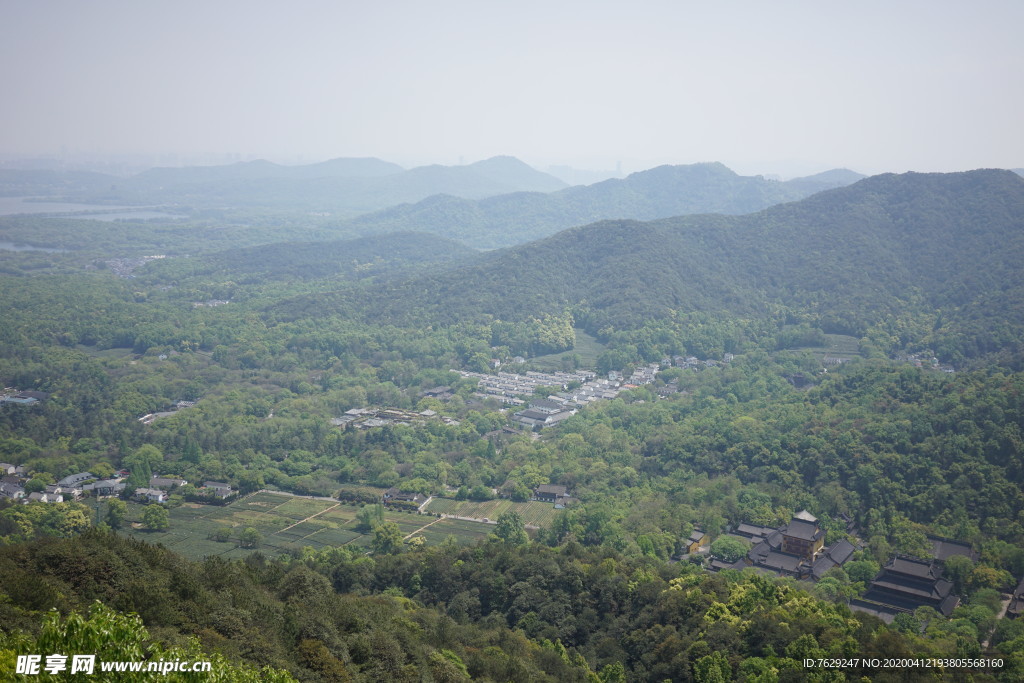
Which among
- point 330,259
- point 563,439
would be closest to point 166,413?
point 563,439

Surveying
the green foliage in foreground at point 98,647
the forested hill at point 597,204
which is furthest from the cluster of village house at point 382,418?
the forested hill at point 597,204

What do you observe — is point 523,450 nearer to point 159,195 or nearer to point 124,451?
point 124,451

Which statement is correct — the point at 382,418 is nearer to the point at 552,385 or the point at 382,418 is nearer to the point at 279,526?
the point at 552,385

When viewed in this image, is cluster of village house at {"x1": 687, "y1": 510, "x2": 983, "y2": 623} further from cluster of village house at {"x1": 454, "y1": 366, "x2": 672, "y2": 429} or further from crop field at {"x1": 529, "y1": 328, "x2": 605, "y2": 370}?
crop field at {"x1": 529, "y1": 328, "x2": 605, "y2": 370}

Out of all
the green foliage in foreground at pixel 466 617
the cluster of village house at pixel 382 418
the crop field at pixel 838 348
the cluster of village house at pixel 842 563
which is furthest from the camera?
the crop field at pixel 838 348

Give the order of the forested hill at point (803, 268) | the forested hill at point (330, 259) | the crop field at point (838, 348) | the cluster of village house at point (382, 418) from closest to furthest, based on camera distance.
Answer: the cluster of village house at point (382, 418) < the crop field at point (838, 348) < the forested hill at point (803, 268) < the forested hill at point (330, 259)

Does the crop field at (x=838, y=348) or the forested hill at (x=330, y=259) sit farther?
the forested hill at (x=330, y=259)

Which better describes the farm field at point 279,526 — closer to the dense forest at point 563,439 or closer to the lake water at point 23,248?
the dense forest at point 563,439

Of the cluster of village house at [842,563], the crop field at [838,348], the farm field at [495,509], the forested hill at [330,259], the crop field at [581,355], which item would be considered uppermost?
the forested hill at [330,259]
